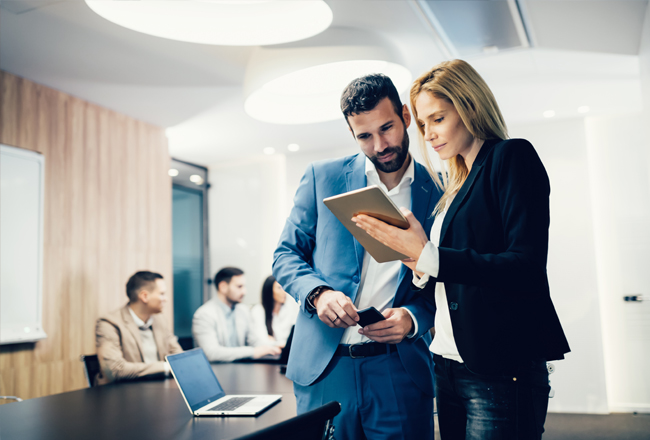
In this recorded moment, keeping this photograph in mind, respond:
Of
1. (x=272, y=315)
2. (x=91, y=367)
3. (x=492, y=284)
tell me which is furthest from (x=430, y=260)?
(x=272, y=315)

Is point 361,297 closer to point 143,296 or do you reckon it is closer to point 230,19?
point 230,19

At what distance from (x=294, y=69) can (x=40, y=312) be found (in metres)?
2.83

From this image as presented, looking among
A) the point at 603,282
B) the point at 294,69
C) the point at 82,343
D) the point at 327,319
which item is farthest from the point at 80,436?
the point at 603,282

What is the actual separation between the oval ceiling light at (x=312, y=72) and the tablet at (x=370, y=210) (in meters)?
2.60

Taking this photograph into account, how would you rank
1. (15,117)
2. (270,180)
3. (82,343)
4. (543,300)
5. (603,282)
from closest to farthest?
(543,300)
(15,117)
(82,343)
(603,282)
(270,180)

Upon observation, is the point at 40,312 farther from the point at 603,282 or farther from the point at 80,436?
the point at 603,282

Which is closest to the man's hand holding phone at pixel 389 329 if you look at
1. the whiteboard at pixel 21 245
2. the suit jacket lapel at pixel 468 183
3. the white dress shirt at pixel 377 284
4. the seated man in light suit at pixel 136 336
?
the white dress shirt at pixel 377 284

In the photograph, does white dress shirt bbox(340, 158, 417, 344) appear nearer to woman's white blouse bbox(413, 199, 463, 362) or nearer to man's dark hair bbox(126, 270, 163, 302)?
woman's white blouse bbox(413, 199, 463, 362)

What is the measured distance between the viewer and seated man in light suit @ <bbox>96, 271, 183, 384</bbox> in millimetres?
3539

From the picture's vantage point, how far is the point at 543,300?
1.18 m

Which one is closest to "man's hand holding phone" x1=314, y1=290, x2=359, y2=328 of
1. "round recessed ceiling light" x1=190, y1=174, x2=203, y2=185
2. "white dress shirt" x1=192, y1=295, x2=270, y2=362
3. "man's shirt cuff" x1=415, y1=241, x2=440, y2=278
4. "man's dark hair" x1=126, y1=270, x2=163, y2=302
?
"man's shirt cuff" x1=415, y1=241, x2=440, y2=278

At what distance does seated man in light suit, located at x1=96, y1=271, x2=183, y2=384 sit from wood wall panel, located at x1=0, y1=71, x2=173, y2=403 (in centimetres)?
90

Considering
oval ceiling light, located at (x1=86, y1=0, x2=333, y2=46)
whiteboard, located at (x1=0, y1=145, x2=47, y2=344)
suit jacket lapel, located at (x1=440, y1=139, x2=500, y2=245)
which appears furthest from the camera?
whiteboard, located at (x1=0, y1=145, x2=47, y2=344)

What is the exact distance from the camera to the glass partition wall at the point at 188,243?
23.2 ft
